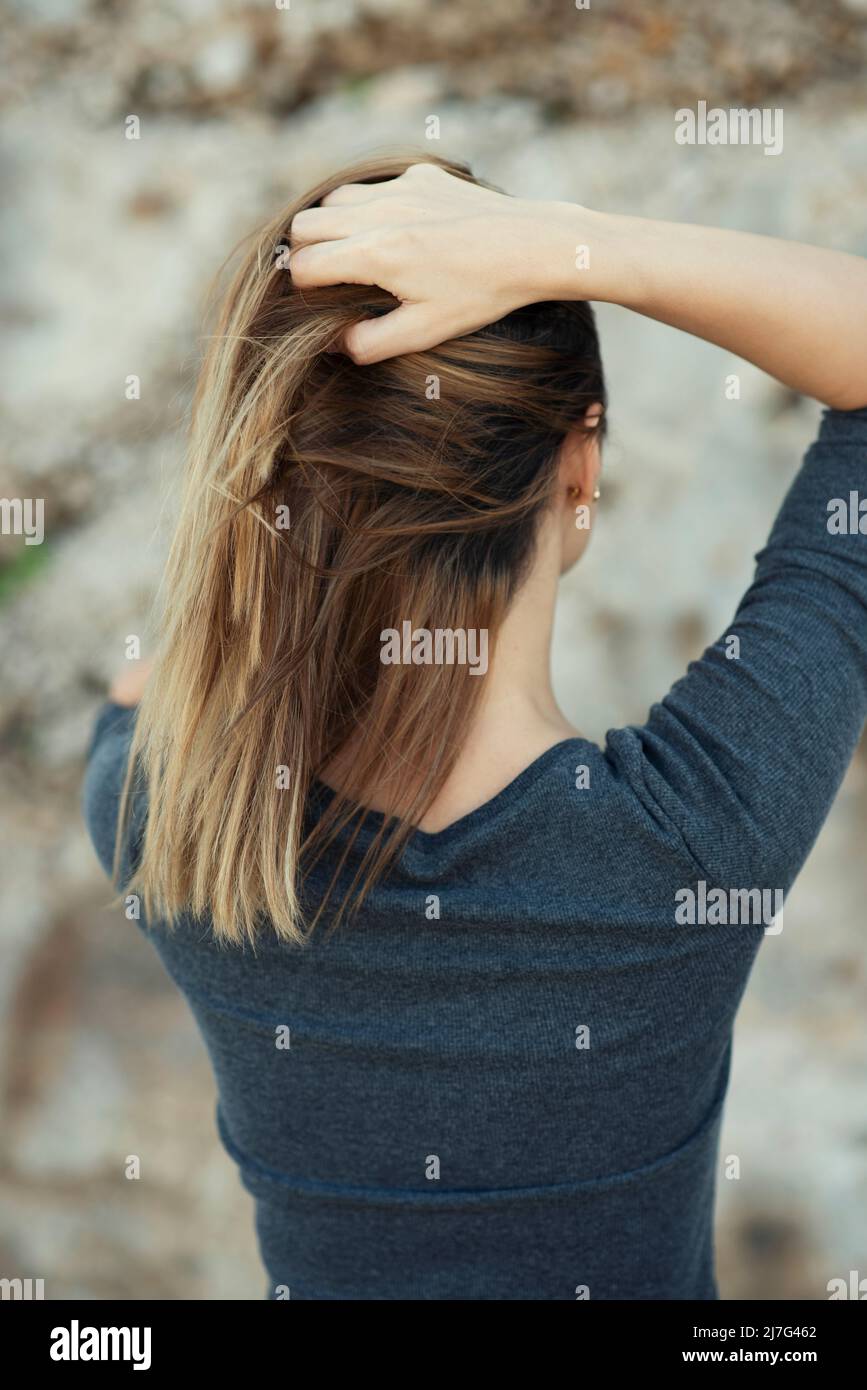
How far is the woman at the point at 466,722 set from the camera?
70 centimetres

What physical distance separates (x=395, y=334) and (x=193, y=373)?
75 cm

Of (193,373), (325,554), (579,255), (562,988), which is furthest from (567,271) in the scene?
(193,373)

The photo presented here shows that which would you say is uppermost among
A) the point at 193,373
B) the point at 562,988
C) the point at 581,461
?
the point at 193,373

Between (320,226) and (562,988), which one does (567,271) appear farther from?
(562,988)

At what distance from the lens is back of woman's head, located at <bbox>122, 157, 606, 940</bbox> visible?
0.70m

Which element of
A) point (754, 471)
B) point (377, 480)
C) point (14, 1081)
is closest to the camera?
point (377, 480)

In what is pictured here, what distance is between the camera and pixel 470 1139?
0.81 meters

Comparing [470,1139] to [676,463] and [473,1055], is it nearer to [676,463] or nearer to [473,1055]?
[473,1055]

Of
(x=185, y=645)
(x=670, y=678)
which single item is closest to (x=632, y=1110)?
(x=185, y=645)

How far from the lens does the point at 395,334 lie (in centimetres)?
68

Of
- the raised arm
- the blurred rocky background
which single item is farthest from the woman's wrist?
the blurred rocky background

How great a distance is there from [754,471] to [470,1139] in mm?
986

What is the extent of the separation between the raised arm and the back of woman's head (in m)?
0.03
